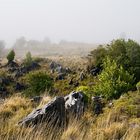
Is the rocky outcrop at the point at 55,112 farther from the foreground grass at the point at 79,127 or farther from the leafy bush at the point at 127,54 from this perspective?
the leafy bush at the point at 127,54

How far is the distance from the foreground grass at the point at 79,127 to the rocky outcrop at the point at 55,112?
0.26 meters

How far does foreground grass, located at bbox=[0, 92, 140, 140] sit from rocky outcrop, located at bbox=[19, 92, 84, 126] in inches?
10.1

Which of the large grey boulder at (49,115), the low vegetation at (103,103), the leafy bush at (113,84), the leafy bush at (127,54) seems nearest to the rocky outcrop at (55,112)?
the large grey boulder at (49,115)

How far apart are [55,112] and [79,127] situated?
4.43 feet

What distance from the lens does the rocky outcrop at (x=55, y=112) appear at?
8.79 meters

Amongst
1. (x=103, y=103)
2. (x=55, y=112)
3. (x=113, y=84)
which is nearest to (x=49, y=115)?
(x=55, y=112)

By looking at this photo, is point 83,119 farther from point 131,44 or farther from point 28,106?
point 131,44

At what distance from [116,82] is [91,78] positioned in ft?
58.9

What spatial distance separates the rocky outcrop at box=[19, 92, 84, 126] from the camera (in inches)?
346

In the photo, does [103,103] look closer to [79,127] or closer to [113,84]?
[79,127]

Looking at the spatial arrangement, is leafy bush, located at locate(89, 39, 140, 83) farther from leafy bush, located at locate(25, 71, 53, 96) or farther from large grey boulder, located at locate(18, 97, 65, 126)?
large grey boulder, located at locate(18, 97, 65, 126)

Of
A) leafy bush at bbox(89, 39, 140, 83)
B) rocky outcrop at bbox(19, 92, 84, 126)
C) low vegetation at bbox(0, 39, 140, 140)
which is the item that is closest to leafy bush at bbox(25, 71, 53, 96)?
low vegetation at bbox(0, 39, 140, 140)

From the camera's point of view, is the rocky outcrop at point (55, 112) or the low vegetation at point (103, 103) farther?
the rocky outcrop at point (55, 112)

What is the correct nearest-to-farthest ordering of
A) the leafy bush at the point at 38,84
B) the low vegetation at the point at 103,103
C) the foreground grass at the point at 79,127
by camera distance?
the foreground grass at the point at 79,127 → the low vegetation at the point at 103,103 → the leafy bush at the point at 38,84
